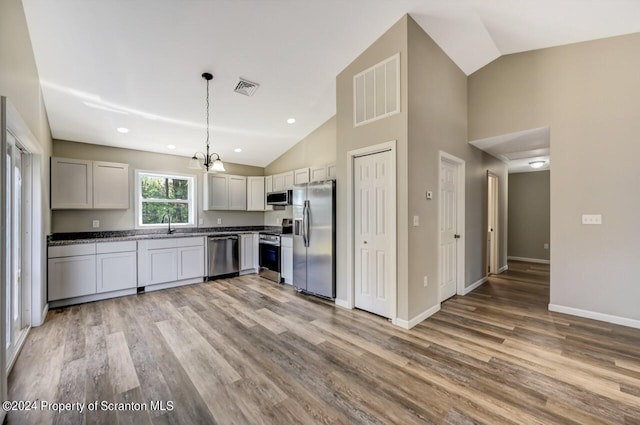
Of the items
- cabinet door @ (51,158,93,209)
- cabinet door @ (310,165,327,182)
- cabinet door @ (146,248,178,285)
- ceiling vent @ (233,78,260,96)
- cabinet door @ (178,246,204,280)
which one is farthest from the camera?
cabinet door @ (310,165,327,182)

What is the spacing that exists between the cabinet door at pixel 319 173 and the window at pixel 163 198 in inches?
103

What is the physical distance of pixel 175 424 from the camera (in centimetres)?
168

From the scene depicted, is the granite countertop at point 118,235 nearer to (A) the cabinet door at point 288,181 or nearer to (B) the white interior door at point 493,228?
(A) the cabinet door at point 288,181

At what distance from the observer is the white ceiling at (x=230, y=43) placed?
255 centimetres

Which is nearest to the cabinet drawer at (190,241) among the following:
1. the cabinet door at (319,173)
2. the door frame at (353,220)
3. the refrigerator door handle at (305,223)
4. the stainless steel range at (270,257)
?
the stainless steel range at (270,257)

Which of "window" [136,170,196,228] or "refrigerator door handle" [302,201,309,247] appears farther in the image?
"window" [136,170,196,228]

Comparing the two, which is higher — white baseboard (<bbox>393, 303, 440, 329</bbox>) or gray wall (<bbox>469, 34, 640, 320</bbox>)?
gray wall (<bbox>469, 34, 640, 320</bbox>)

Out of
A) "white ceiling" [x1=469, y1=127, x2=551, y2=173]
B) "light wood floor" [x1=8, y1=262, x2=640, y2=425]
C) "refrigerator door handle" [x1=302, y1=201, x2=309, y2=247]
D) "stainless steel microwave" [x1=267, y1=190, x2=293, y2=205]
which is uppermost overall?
"white ceiling" [x1=469, y1=127, x2=551, y2=173]

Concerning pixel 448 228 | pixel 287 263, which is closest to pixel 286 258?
pixel 287 263

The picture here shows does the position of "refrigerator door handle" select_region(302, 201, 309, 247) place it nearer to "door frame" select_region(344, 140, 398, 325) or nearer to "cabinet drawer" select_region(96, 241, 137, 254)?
"door frame" select_region(344, 140, 398, 325)

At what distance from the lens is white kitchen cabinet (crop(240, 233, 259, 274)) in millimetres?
5615

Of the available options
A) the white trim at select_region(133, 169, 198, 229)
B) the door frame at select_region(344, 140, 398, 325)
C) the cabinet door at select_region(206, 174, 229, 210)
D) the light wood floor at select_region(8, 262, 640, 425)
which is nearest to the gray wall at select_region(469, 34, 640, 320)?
the light wood floor at select_region(8, 262, 640, 425)

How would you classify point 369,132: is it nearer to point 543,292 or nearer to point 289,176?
point 289,176

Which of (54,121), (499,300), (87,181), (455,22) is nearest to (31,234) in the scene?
(87,181)
